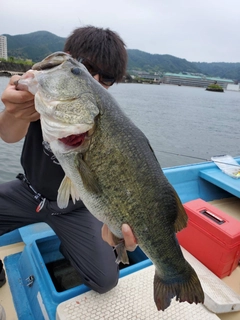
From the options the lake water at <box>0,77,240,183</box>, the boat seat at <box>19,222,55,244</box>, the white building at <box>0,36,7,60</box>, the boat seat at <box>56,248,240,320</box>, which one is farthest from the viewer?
the white building at <box>0,36,7,60</box>

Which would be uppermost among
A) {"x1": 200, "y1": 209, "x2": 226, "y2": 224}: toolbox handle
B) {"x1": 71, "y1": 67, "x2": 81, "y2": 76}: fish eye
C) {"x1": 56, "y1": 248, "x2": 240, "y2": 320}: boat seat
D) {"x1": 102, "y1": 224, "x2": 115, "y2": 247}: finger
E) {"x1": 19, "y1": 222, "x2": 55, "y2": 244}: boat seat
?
{"x1": 71, "y1": 67, "x2": 81, "y2": 76}: fish eye

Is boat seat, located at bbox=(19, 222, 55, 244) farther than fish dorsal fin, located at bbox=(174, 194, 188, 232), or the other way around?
boat seat, located at bbox=(19, 222, 55, 244)

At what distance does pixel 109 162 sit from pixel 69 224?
4.56ft

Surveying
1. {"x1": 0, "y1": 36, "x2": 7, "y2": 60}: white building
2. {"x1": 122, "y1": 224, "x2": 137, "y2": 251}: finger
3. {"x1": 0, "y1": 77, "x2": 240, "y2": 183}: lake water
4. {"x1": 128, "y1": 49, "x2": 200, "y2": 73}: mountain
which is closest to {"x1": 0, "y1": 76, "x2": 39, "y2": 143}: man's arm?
{"x1": 122, "y1": 224, "x2": 137, "y2": 251}: finger

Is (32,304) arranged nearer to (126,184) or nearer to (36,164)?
(36,164)

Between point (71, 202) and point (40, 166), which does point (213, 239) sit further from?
point (40, 166)

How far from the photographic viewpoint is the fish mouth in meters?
1.70

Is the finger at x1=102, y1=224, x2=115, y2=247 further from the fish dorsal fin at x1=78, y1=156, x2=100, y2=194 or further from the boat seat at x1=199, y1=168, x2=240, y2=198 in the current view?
the boat seat at x1=199, y1=168, x2=240, y2=198

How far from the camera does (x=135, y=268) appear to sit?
2.75 metres

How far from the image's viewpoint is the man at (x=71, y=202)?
8.85ft

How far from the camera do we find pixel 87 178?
165 centimetres

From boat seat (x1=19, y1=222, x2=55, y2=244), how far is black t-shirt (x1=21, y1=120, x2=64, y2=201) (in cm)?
80

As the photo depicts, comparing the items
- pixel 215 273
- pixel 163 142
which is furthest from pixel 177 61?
Result: pixel 215 273

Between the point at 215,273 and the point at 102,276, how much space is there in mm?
1514
